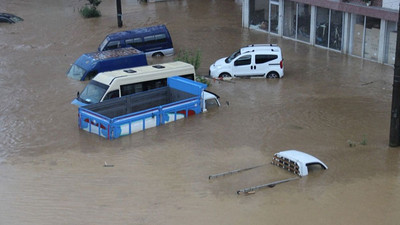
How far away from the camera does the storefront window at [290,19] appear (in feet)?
108

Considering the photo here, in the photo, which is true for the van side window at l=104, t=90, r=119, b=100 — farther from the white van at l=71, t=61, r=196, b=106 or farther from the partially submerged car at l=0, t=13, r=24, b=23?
the partially submerged car at l=0, t=13, r=24, b=23

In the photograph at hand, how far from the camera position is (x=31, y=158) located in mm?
18000

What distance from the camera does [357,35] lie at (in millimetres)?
28969

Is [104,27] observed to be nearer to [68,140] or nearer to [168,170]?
[68,140]

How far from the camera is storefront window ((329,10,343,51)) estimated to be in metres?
29.8

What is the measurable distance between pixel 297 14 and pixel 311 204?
64.1ft

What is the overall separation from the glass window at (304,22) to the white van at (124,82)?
11.3 metres

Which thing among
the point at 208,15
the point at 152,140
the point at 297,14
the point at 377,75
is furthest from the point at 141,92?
the point at 208,15

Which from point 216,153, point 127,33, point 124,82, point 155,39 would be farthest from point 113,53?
point 216,153

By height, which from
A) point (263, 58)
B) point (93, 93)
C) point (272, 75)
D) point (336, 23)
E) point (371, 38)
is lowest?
point (272, 75)

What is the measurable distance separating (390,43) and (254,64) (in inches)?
252

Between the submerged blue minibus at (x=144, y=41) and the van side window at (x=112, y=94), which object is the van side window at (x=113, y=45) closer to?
the submerged blue minibus at (x=144, y=41)

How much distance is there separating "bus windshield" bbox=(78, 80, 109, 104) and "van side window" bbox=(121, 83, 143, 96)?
64 cm

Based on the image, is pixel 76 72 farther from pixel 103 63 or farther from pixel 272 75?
pixel 272 75
